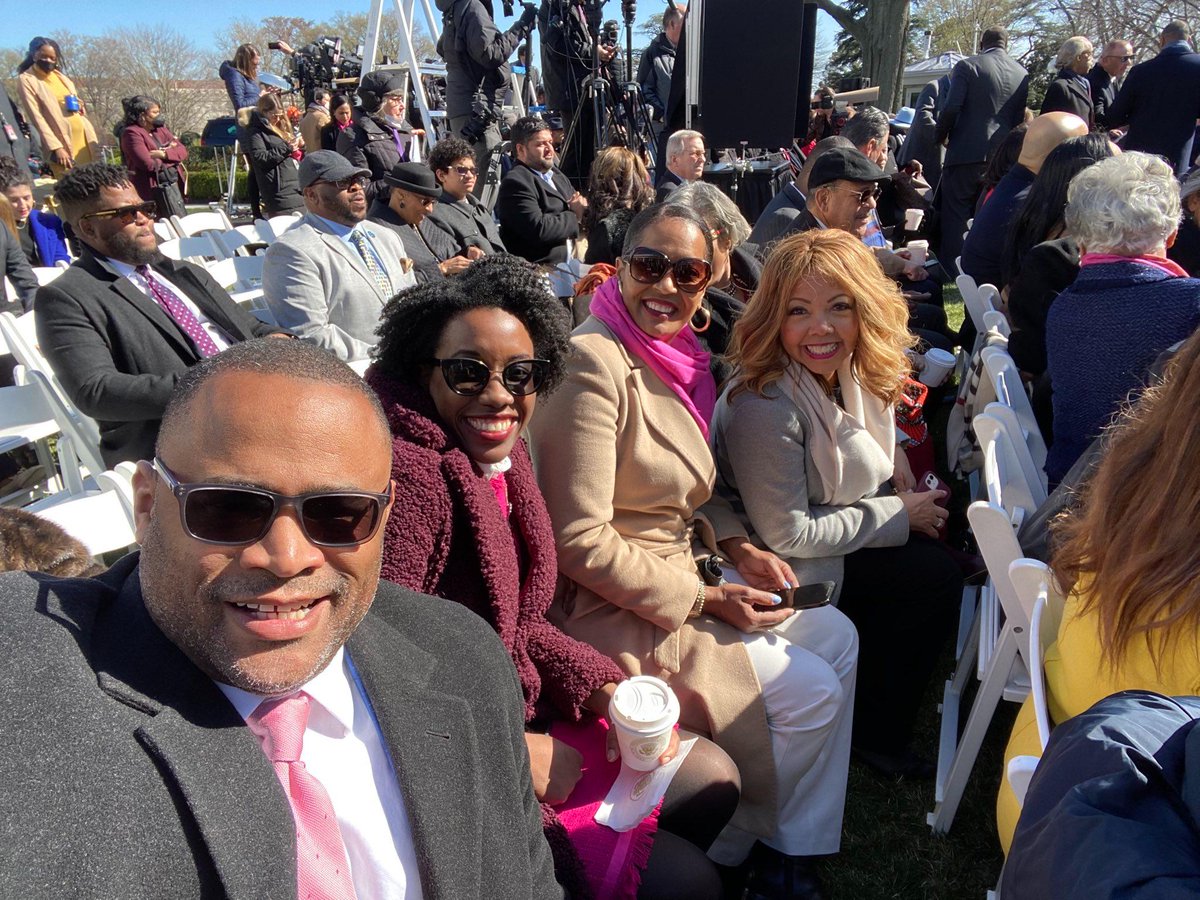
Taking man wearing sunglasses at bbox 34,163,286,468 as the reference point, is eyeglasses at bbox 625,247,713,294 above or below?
above

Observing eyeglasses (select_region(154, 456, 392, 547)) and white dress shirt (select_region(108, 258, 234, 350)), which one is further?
white dress shirt (select_region(108, 258, 234, 350))

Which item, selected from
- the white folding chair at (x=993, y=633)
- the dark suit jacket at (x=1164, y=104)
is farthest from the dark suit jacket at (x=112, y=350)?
the dark suit jacket at (x=1164, y=104)

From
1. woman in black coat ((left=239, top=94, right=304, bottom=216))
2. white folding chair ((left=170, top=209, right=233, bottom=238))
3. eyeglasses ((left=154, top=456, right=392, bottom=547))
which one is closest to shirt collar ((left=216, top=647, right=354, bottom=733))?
eyeglasses ((left=154, top=456, right=392, bottom=547))

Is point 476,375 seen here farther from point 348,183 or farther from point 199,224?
point 199,224

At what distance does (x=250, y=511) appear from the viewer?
3.46 ft

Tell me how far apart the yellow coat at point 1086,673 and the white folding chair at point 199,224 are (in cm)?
637

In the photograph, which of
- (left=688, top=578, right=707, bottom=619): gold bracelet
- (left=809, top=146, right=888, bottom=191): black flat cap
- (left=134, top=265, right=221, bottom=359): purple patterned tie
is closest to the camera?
(left=688, top=578, right=707, bottom=619): gold bracelet

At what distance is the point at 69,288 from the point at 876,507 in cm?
301

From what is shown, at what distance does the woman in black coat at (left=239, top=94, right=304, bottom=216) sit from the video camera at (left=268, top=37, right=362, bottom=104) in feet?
20.6

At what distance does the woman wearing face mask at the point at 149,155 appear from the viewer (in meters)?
8.70

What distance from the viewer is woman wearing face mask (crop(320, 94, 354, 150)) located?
891 centimetres

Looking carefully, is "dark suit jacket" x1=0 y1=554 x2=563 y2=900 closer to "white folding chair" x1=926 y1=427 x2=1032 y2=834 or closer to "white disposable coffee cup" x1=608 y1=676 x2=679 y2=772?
"white disposable coffee cup" x1=608 y1=676 x2=679 y2=772

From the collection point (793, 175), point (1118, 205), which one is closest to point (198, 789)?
point (1118, 205)

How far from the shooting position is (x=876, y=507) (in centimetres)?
254
